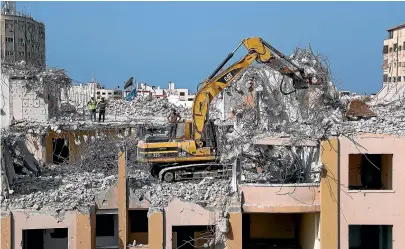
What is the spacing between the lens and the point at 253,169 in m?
Answer: 25.3

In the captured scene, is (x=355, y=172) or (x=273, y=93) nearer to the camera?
(x=355, y=172)

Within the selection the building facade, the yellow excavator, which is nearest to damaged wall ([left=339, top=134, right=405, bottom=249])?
the building facade

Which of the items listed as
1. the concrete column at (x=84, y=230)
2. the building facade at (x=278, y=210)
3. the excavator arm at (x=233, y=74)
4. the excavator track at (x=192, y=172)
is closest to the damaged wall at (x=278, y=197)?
the building facade at (x=278, y=210)

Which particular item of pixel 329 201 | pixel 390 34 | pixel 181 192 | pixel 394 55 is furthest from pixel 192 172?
pixel 390 34

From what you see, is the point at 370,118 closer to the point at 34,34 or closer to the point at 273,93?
the point at 273,93

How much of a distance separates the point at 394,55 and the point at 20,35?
5023 centimetres

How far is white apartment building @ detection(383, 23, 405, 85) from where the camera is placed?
234 feet

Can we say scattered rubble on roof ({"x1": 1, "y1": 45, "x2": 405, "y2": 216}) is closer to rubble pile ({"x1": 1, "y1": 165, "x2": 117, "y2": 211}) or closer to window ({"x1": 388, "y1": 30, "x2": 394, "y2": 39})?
rubble pile ({"x1": 1, "y1": 165, "x2": 117, "y2": 211})

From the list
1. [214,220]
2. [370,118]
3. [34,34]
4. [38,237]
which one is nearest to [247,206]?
[214,220]

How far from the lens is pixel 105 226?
23.4 meters

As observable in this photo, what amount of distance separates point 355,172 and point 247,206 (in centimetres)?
543

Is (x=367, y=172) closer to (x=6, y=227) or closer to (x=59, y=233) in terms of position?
(x=59, y=233)

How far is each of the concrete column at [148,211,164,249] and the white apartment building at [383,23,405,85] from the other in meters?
53.9

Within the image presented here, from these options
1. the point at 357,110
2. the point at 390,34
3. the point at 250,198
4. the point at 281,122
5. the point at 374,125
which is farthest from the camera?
the point at 390,34
